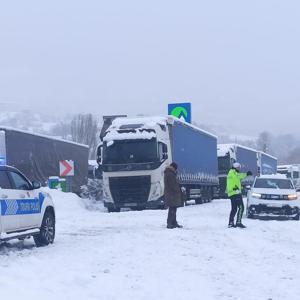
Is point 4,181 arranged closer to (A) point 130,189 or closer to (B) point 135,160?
(B) point 135,160

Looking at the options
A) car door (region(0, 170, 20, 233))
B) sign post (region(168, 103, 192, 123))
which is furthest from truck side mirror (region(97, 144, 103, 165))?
car door (region(0, 170, 20, 233))

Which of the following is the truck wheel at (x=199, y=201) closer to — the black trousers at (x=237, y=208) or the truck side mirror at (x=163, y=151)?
the truck side mirror at (x=163, y=151)

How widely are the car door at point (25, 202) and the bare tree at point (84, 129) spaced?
8103cm

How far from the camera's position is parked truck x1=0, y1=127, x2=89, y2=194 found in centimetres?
2389

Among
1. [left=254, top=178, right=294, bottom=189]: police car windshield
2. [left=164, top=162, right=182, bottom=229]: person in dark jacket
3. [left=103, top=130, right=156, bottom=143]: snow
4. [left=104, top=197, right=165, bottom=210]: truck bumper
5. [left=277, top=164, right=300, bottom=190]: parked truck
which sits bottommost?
[left=277, top=164, right=300, bottom=190]: parked truck

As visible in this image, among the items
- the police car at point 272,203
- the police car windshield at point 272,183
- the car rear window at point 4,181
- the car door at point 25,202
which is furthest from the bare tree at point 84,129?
the car rear window at point 4,181

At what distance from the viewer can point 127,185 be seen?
80.1 ft

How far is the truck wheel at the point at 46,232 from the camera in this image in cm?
1308

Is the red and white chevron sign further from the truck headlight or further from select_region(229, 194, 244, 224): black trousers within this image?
select_region(229, 194, 244, 224): black trousers

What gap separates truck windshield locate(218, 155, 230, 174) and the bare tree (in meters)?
53.2

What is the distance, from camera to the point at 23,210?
12.2 m

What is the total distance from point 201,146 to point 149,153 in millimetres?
9662

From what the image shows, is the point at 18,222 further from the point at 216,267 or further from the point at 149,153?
the point at 149,153

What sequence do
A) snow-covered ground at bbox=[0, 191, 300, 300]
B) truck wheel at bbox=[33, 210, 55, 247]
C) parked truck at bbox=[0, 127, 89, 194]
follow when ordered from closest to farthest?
1. snow-covered ground at bbox=[0, 191, 300, 300]
2. truck wheel at bbox=[33, 210, 55, 247]
3. parked truck at bbox=[0, 127, 89, 194]
